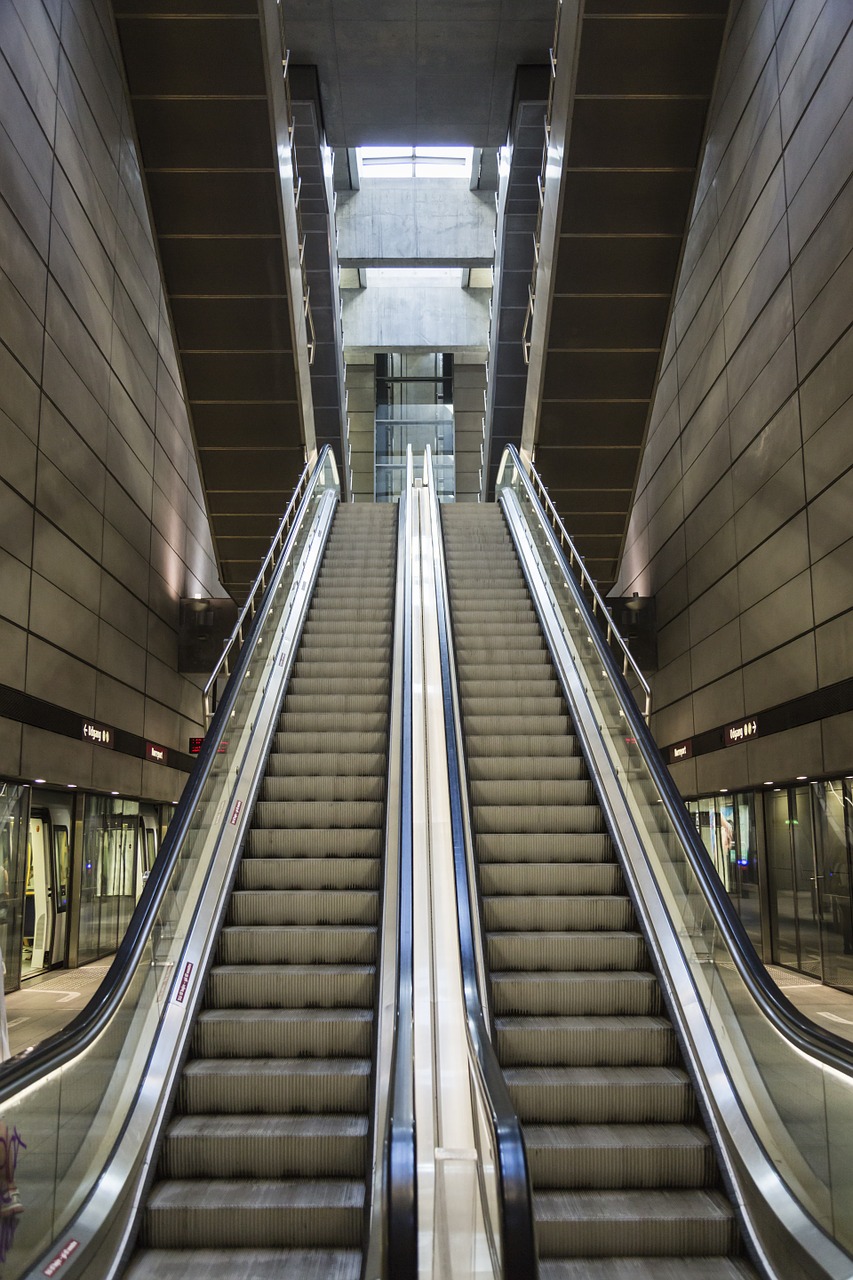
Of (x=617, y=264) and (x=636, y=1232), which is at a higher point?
(x=617, y=264)

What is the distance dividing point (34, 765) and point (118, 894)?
15.2 feet

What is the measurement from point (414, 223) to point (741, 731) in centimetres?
1677

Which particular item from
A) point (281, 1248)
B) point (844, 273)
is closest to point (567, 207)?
point (844, 273)

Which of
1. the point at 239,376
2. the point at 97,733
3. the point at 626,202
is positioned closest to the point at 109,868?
the point at 97,733

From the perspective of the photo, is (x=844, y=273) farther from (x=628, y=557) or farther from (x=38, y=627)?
(x=628, y=557)

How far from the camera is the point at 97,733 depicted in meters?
10.3

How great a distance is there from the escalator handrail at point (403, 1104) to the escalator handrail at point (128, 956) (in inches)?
43.8

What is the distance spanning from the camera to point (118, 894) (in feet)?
41.0

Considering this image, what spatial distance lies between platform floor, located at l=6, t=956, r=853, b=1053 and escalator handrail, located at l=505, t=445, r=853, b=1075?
7.73 ft

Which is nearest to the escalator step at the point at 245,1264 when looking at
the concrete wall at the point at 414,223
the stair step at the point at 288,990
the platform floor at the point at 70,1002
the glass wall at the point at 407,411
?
the stair step at the point at 288,990

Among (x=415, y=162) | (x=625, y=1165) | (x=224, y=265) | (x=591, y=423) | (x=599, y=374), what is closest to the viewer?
(x=625, y=1165)

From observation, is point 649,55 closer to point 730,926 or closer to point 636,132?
point 636,132

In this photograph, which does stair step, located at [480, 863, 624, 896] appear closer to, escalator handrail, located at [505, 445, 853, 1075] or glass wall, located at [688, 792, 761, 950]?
escalator handrail, located at [505, 445, 853, 1075]

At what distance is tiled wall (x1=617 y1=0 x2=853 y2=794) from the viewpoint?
7957 mm
